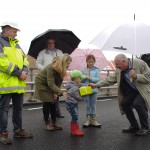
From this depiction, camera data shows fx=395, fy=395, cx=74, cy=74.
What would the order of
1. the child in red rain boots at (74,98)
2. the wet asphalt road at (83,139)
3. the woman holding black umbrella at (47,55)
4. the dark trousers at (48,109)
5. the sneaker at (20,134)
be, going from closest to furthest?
the wet asphalt road at (83,139) → the sneaker at (20,134) → the child in red rain boots at (74,98) → the dark trousers at (48,109) → the woman holding black umbrella at (47,55)

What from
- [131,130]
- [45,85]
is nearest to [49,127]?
[45,85]

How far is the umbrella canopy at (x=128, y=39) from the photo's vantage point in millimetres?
7055

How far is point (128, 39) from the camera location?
7.12m

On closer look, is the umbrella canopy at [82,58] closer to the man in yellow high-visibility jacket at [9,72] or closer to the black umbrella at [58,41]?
the black umbrella at [58,41]

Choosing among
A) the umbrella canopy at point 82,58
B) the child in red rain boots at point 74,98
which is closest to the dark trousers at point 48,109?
the child in red rain boots at point 74,98

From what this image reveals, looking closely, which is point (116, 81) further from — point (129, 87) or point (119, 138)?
point (119, 138)

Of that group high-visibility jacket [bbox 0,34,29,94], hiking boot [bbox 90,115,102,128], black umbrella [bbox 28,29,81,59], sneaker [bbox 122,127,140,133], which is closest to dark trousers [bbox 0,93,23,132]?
high-visibility jacket [bbox 0,34,29,94]

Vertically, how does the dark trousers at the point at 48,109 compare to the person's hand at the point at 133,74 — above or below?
below

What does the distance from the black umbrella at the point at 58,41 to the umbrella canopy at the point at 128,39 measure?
1.49 m

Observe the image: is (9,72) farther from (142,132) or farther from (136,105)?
(142,132)

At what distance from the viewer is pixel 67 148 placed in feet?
19.8

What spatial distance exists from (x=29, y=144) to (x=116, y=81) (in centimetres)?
223

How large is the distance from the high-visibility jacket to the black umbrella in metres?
2.07

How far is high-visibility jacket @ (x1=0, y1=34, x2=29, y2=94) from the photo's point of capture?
20.2 feet
